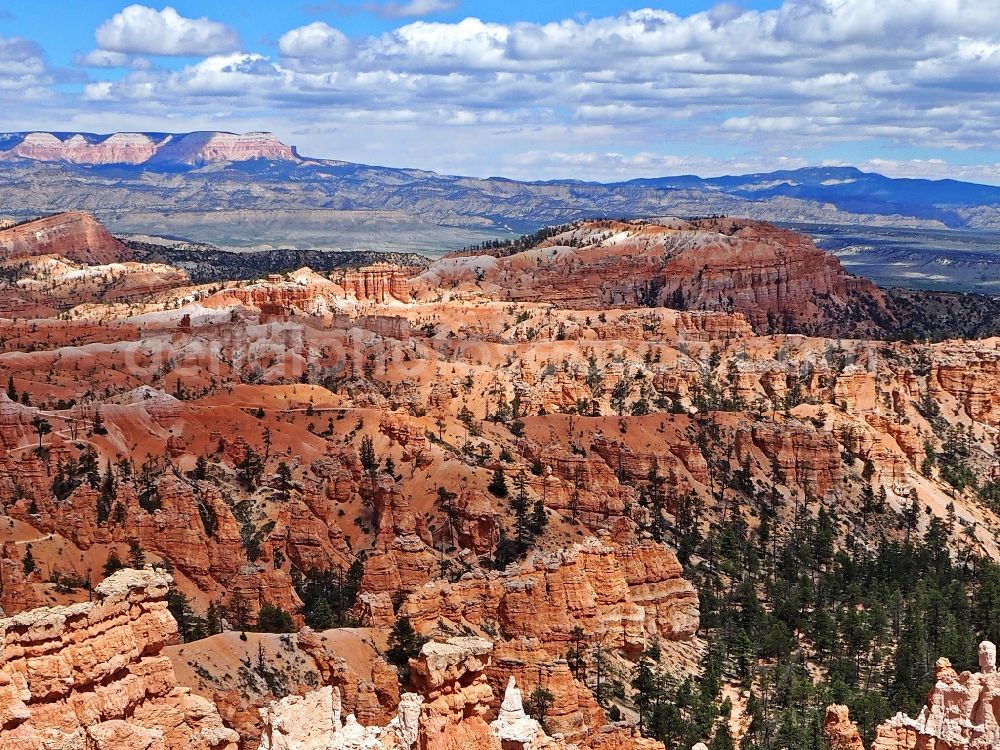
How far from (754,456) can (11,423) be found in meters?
46.3

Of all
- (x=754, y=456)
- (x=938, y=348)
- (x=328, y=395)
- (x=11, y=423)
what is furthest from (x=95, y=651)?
(x=938, y=348)

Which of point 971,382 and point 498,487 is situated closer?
point 498,487

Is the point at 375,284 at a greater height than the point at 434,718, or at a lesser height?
lesser

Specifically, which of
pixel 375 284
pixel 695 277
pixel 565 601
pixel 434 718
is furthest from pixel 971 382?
pixel 434 718

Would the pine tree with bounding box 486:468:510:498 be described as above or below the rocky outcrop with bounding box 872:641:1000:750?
below

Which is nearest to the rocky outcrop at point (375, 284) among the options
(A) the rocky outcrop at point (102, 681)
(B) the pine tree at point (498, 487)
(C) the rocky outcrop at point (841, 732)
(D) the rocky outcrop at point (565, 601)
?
(B) the pine tree at point (498, 487)

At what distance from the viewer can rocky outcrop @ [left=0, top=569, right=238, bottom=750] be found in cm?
2452

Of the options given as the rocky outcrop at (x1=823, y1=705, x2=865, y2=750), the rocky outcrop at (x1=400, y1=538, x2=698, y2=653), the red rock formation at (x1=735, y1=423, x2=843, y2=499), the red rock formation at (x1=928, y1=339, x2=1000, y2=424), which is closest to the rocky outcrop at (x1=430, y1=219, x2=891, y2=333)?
the red rock formation at (x1=928, y1=339, x2=1000, y2=424)

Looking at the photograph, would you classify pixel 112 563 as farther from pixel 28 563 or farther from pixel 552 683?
pixel 552 683

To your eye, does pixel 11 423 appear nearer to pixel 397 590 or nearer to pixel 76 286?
pixel 397 590

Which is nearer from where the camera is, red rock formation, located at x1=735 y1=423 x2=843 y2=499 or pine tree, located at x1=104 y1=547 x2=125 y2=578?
pine tree, located at x1=104 y1=547 x2=125 y2=578

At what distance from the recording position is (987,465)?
99.8 meters

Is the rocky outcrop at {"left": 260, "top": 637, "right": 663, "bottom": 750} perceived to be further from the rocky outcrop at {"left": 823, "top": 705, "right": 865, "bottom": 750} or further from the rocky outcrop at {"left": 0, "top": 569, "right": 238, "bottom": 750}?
the rocky outcrop at {"left": 823, "top": 705, "right": 865, "bottom": 750}

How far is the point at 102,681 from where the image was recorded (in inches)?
1033
